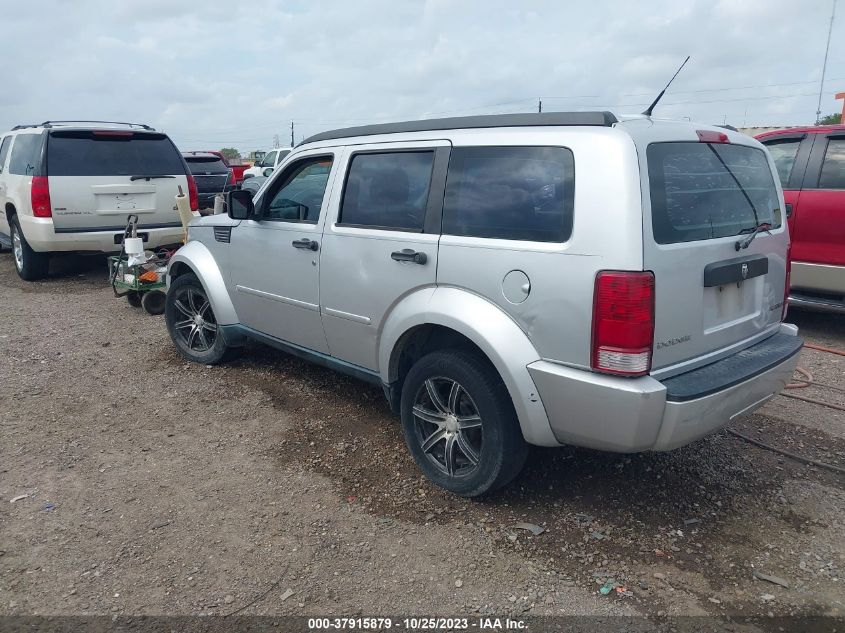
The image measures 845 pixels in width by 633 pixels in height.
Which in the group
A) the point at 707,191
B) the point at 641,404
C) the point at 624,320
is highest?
the point at 707,191

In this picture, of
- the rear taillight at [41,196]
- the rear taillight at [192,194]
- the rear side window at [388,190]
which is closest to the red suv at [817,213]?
the rear side window at [388,190]

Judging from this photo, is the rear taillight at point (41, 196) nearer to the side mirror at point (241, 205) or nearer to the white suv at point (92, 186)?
the white suv at point (92, 186)

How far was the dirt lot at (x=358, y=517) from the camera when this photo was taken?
2.82 meters

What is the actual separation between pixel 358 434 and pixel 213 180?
12.7 metres

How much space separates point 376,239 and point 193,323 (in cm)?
254

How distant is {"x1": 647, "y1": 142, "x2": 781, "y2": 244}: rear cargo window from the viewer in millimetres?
2895

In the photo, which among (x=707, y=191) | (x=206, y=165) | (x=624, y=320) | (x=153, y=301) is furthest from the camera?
(x=206, y=165)

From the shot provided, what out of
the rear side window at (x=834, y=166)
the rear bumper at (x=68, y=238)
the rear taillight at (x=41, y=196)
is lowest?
the rear bumper at (x=68, y=238)

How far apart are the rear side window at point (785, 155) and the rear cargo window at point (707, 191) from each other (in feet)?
10.3

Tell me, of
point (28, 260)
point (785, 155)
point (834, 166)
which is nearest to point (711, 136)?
point (834, 166)

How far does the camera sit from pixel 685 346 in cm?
297

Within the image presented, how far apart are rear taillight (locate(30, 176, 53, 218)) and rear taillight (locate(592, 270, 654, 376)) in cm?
742

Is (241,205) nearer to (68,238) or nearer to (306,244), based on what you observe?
(306,244)

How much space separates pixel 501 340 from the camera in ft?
10.0
